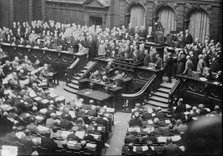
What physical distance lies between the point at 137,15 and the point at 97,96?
10598 mm

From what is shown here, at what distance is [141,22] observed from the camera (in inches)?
1026

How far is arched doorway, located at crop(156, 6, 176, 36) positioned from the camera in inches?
959

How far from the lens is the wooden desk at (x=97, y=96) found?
1741cm

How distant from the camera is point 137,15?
26.2 metres

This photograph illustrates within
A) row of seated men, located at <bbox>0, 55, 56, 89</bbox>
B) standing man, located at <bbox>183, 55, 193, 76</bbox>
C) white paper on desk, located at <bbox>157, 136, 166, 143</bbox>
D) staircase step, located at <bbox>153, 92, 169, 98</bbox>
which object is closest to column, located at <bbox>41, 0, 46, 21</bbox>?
row of seated men, located at <bbox>0, 55, 56, 89</bbox>

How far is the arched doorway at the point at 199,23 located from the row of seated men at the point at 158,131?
31.6 ft

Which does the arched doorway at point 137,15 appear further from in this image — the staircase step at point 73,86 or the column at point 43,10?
the column at point 43,10

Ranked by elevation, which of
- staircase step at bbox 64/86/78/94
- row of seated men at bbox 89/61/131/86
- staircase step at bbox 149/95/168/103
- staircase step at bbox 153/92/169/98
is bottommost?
staircase step at bbox 149/95/168/103

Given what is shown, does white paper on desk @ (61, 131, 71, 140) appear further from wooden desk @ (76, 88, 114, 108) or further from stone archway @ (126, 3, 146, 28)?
stone archway @ (126, 3, 146, 28)

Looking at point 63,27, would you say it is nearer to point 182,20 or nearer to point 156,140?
point 182,20

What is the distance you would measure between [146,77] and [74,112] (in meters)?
6.15

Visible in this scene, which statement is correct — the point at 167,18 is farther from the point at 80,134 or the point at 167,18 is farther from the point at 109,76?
the point at 80,134

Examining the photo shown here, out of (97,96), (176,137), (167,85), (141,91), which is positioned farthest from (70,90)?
(176,137)

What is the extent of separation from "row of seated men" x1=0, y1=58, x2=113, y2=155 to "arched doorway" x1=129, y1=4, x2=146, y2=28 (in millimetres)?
11918
